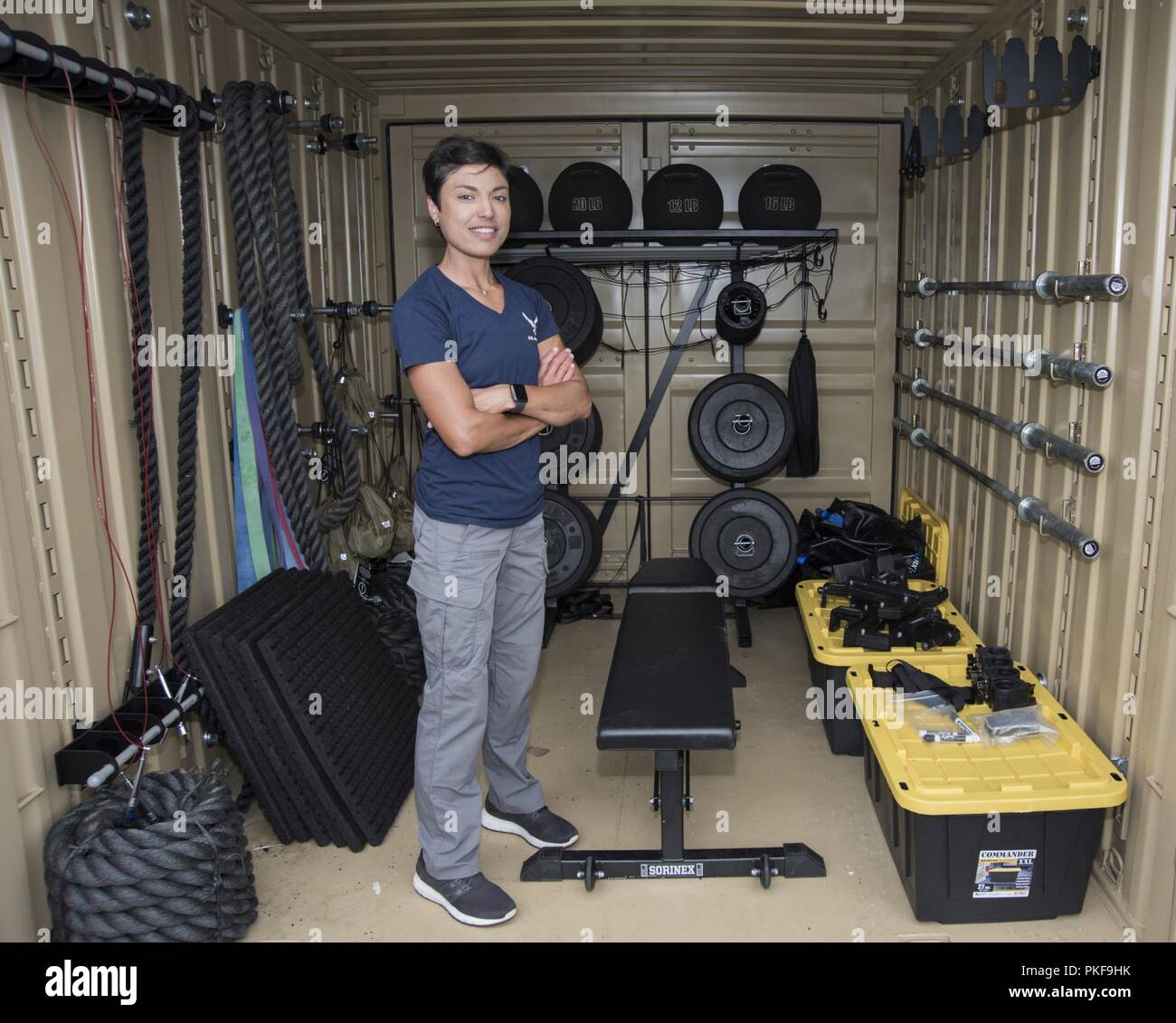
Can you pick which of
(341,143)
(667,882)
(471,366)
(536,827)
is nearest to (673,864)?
(667,882)

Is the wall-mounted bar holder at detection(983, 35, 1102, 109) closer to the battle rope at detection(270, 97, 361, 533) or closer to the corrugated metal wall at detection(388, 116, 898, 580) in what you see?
the corrugated metal wall at detection(388, 116, 898, 580)

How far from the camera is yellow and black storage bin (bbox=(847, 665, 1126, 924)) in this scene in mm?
2363

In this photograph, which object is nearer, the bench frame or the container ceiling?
the bench frame

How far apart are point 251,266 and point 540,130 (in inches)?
85.1

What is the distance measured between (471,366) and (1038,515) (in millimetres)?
1747

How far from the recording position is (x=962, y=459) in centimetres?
382

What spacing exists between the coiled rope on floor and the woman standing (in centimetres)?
49

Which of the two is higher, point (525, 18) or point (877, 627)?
point (525, 18)

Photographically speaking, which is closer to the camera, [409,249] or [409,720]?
[409,720]

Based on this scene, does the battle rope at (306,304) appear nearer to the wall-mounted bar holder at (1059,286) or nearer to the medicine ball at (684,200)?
the medicine ball at (684,200)

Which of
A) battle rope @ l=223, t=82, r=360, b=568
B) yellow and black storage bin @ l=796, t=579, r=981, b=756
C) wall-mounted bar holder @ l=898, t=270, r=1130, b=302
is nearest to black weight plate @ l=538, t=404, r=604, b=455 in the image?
yellow and black storage bin @ l=796, t=579, r=981, b=756

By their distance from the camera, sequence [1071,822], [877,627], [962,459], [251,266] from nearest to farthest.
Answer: [1071,822]
[251,266]
[877,627]
[962,459]

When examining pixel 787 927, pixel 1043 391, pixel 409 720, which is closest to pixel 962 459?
pixel 1043 391

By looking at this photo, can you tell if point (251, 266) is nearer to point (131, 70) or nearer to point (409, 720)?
point (131, 70)
